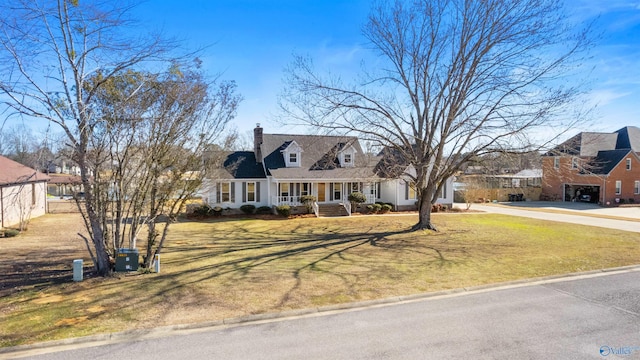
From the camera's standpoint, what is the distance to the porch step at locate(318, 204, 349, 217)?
26.8 m

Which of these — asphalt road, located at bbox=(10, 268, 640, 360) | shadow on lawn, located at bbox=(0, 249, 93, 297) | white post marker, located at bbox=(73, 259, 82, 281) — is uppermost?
white post marker, located at bbox=(73, 259, 82, 281)

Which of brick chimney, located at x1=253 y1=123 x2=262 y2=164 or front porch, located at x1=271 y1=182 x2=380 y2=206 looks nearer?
front porch, located at x1=271 y1=182 x2=380 y2=206

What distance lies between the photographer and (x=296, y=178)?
2656 cm

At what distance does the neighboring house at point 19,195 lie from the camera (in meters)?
18.9

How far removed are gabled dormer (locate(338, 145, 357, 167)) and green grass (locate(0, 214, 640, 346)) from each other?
31.4 ft

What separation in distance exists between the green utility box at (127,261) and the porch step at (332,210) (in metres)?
17.0

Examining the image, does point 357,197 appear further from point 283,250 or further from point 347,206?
point 283,250

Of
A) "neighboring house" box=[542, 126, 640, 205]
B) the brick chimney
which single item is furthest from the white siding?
"neighboring house" box=[542, 126, 640, 205]

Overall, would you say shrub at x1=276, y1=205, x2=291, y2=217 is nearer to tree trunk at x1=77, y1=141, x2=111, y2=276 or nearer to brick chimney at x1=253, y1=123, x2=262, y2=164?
brick chimney at x1=253, y1=123, x2=262, y2=164

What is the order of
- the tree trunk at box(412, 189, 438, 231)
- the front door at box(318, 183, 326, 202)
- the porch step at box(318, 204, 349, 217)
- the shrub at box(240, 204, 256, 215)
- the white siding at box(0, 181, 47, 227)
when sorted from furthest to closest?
the front door at box(318, 183, 326, 202), the porch step at box(318, 204, 349, 217), the shrub at box(240, 204, 256, 215), the tree trunk at box(412, 189, 438, 231), the white siding at box(0, 181, 47, 227)

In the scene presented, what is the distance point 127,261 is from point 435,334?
8.76 m

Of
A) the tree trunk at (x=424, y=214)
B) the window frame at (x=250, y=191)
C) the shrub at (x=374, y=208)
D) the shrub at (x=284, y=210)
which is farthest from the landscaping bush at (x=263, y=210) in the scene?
the tree trunk at (x=424, y=214)

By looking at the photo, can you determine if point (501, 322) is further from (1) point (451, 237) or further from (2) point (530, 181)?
(2) point (530, 181)


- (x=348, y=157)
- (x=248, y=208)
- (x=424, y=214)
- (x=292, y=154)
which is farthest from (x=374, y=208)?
(x=248, y=208)
